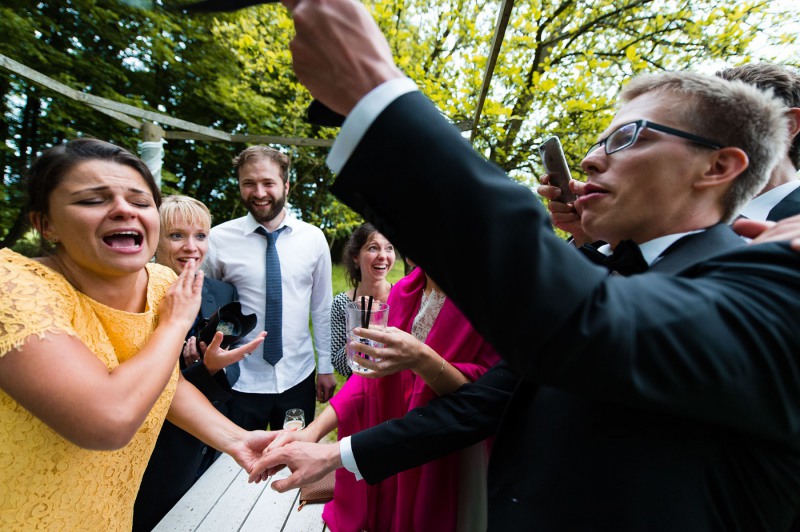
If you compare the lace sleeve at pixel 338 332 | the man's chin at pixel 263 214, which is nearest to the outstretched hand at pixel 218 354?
the lace sleeve at pixel 338 332

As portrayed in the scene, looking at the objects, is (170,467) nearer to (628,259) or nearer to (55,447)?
(55,447)

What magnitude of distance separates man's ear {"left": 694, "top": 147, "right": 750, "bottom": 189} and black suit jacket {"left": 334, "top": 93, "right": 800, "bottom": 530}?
337 mm

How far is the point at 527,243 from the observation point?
1.86 feet

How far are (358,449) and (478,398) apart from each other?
0.51 m

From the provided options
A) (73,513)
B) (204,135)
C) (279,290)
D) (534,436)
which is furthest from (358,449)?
(204,135)

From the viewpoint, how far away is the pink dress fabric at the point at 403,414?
184cm

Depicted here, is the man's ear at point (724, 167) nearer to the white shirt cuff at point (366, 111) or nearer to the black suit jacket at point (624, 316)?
the black suit jacket at point (624, 316)

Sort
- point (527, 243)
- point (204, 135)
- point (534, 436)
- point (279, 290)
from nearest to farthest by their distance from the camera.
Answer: point (527, 243)
point (534, 436)
point (279, 290)
point (204, 135)

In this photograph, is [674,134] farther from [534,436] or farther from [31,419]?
[31,419]

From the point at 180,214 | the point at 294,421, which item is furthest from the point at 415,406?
the point at 180,214

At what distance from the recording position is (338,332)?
12.6 feet

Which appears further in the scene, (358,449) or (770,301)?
(358,449)

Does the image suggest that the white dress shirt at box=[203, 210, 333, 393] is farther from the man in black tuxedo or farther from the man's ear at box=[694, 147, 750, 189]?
the man's ear at box=[694, 147, 750, 189]

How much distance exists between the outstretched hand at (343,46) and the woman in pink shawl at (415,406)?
110cm
